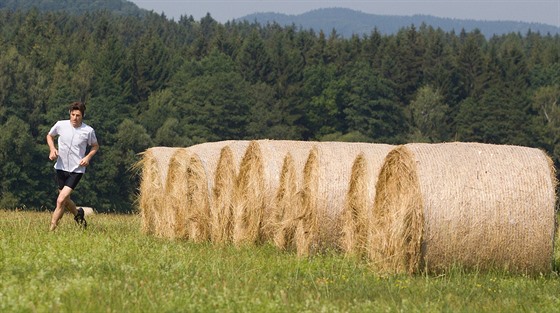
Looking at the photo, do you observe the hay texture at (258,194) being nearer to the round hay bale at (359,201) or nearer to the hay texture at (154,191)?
the round hay bale at (359,201)

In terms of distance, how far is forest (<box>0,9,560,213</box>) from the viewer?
86.4 meters

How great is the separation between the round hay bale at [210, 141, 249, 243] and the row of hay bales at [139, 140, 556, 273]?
0.07ft

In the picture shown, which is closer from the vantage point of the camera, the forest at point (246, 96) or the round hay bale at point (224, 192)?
the round hay bale at point (224, 192)

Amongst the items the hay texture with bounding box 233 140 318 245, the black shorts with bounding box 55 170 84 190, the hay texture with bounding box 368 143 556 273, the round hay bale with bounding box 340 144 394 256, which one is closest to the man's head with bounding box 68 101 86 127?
the black shorts with bounding box 55 170 84 190

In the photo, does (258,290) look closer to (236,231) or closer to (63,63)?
(236,231)

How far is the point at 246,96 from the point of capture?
120188 mm

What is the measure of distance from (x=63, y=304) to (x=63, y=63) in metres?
130

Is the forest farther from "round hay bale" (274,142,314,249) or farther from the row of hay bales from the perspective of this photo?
"round hay bale" (274,142,314,249)

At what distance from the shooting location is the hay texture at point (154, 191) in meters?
20.0

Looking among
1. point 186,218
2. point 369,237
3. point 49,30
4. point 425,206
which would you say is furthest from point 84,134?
point 49,30

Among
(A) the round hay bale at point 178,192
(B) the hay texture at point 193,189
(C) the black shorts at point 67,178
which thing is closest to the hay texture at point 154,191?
(A) the round hay bale at point 178,192

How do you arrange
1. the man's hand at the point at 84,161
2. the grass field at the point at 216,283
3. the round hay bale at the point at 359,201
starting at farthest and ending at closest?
the man's hand at the point at 84,161 → the round hay bale at the point at 359,201 → the grass field at the point at 216,283

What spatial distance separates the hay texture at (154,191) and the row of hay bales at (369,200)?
0.02m

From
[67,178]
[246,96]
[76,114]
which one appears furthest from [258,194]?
[246,96]
